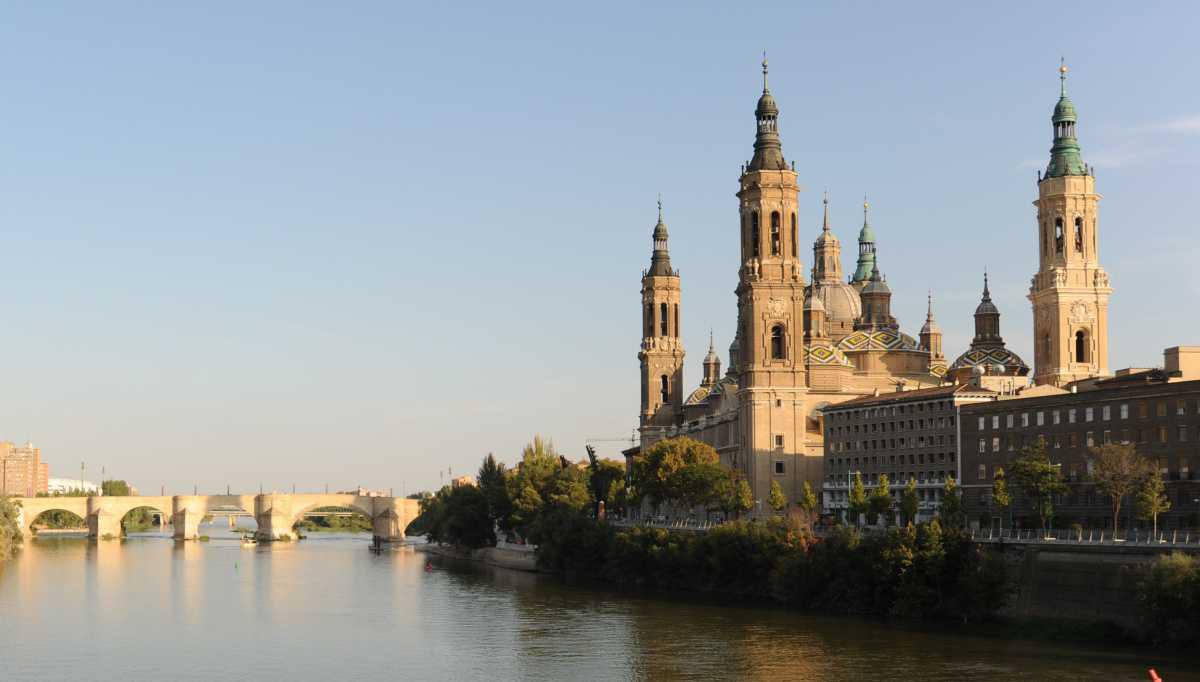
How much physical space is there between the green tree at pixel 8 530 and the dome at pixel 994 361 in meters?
90.8

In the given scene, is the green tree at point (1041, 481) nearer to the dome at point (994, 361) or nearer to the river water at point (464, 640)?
the river water at point (464, 640)

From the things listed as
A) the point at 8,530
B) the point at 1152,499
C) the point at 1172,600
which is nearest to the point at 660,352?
the point at 8,530

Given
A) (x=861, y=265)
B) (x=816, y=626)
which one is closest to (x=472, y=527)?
(x=861, y=265)

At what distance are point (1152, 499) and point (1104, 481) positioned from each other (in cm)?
540

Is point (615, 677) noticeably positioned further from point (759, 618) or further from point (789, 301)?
point (789, 301)

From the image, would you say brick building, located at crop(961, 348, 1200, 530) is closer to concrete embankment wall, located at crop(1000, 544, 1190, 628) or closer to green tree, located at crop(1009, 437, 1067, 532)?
green tree, located at crop(1009, 437, 1067, 532)

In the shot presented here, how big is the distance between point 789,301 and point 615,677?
7329 centimetres

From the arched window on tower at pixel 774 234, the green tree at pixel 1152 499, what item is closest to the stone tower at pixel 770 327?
the arched window on tower at pixel 774 234

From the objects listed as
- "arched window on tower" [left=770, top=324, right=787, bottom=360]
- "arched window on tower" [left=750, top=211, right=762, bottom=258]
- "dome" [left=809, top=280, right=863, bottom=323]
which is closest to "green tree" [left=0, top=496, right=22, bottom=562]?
"arched window on tower" [left=770, top=324, right=787, bottom=360]

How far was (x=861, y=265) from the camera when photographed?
182 meters

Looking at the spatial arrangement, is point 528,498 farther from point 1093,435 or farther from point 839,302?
point 1093,435

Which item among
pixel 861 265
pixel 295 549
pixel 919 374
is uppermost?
pixel 861 265

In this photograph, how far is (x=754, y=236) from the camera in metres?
139

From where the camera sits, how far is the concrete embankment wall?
71.5 m
